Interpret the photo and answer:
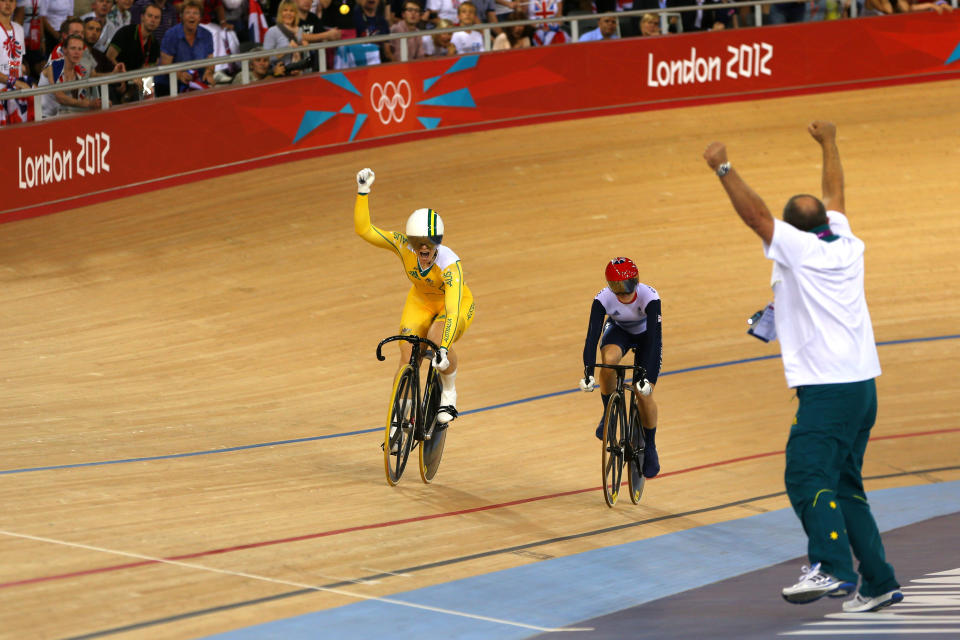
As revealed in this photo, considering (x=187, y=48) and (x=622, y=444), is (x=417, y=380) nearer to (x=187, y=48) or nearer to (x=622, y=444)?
(x=622, y=444)

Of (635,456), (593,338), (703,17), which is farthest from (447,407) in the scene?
(703,17)

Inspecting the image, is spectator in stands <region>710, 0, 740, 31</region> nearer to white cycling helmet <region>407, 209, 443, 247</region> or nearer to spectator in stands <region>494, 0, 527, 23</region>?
spectator in stands <region>494, 0, 527, 23</region>

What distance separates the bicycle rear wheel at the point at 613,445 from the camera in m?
6.58

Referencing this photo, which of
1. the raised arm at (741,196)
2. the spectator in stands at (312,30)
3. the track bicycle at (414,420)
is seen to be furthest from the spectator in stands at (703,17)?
the raised arm at (741,196)

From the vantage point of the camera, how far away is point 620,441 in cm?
670

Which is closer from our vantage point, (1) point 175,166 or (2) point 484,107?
(1) point 175,166

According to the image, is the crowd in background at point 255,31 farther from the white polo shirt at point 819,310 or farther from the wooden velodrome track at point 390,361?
the white polo shirt at point 819,310

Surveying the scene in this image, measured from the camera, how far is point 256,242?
1059 centimetres

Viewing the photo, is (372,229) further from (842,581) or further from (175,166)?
(175,166)

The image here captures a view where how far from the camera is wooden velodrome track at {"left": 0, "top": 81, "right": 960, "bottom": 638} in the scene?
549 cm

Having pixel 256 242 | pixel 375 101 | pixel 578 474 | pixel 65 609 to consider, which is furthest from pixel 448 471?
pixel 375 101

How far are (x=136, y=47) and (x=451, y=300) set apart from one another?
5.52m

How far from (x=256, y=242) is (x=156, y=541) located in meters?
5.36

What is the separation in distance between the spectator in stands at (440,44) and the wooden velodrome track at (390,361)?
2.78ft
